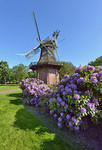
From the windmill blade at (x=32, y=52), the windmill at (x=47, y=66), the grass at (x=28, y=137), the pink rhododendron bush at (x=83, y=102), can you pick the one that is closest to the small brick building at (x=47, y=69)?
the windmill at (x=47, y=66)

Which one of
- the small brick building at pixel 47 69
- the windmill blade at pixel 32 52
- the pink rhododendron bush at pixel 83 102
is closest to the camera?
the pink rhododendron bush at pixel 83 102

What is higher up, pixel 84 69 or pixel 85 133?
pixel 84 69

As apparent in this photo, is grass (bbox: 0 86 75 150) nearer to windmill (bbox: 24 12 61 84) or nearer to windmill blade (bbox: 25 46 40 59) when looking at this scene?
windmill (bbox: 24 12 61 84)

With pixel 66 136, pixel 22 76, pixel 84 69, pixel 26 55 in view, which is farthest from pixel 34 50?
pixel 22 76

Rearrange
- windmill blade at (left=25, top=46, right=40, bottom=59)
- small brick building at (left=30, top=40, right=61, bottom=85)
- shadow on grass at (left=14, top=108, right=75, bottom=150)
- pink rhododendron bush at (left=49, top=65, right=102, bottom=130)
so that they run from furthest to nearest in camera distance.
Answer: windmill blade at (left=25, top=46, right=40, bottom=59)
small brick building at (left=30, top=40, right=61, bottom=85)
pink rhododendron bush at (left=49, top=65, right=102, bottom=130)
shadow on grass at (left=14, top=108, right=75, bottom=150)

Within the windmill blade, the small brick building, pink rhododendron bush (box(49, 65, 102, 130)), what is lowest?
pink rhododendron bush (box(49, 65, 102, 130))

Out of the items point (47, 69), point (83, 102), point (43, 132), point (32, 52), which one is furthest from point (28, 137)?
point (32, 52)

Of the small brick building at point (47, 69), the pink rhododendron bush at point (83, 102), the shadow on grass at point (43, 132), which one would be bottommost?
the shadow on grass at point (43, 132)

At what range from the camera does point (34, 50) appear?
16812mm

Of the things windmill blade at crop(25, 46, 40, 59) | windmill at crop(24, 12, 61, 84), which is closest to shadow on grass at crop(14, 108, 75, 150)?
windmill at crop(24, 12, 61, 84)

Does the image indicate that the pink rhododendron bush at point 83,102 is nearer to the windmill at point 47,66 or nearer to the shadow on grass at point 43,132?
the shadow on grass at point 43,132

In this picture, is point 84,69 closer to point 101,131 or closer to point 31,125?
point 101,131

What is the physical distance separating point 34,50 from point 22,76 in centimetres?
2509

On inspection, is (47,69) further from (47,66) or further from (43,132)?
(43,132)
